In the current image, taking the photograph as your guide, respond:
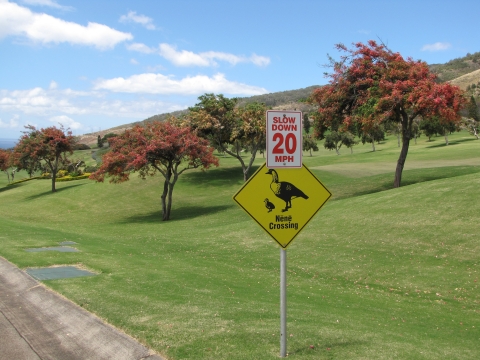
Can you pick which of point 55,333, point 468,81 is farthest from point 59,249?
point 468,81

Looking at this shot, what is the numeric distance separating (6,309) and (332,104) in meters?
25.2

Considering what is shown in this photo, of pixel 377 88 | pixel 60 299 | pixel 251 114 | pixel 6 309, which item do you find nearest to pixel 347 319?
pixel 60 299

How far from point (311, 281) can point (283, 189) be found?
9588 millimetres

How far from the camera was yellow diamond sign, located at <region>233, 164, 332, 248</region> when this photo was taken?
6.53 m

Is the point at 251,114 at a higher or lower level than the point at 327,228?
higher

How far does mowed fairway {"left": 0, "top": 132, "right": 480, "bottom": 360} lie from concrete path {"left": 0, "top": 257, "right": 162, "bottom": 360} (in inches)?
9.8

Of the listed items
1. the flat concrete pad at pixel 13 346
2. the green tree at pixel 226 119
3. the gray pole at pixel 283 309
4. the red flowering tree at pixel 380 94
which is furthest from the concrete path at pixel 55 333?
the green tree at pixel 226 119

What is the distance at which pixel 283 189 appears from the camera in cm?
654

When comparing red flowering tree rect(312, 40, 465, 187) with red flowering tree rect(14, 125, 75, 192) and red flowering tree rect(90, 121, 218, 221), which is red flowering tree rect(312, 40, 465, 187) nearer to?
red flowering tree rect(90, 121, 218, 221)

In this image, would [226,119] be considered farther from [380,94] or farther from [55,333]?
[55,333]

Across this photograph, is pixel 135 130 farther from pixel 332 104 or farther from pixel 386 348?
pixel 386 348

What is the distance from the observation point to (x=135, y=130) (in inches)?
1362

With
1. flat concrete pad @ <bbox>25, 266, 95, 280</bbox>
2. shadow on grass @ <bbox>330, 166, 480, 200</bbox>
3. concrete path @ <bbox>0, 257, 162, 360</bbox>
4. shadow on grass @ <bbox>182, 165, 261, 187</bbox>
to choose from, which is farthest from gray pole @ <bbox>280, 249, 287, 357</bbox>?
shadow on grass @ <bbox>182, 165, 261, 187</bbox>

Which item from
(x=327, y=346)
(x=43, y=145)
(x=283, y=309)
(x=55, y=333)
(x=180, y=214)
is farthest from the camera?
(x=43, y=145)
